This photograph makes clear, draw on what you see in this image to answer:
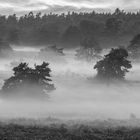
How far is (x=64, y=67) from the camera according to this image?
9494cm

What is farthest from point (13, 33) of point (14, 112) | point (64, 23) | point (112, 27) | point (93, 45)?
point (14, 112)

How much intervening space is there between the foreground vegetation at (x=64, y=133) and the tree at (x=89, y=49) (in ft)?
188

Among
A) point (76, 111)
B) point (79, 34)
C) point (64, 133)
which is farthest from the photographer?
point (79, 34)

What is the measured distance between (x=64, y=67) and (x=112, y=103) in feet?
130

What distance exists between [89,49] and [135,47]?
10.7m

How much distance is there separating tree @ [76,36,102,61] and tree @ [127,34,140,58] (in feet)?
24.6

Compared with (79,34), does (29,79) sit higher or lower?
lower

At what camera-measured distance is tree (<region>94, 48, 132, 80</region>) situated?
57.4 m

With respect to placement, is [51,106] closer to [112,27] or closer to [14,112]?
[14,112]

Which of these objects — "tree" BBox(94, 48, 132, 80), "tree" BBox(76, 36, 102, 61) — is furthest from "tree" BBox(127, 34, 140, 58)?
"tree" BBox(94, 48, 132, 80)

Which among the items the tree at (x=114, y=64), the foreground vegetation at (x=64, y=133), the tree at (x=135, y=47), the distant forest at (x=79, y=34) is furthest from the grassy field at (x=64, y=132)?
the distant forest at (x=79, y=34)

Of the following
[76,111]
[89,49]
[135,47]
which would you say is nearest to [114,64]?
[76,111]

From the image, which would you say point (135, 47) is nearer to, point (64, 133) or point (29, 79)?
point (29, 79)

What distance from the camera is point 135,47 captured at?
289ft
